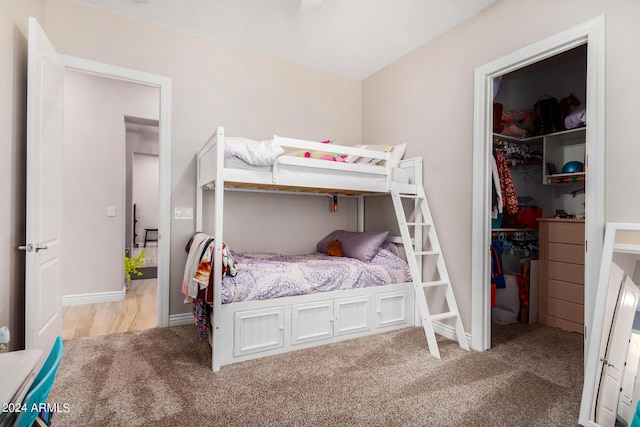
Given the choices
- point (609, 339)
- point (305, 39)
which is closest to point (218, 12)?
point (305, 39)

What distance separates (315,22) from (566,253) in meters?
3.08

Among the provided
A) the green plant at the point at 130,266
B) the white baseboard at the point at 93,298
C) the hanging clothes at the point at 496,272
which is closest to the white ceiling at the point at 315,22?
the hanging clothes at the point at 496,272

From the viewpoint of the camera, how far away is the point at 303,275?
2570 mm

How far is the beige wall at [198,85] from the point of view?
2.71 m

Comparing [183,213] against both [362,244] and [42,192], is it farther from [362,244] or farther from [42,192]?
[362,244]

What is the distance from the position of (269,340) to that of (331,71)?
114 inches

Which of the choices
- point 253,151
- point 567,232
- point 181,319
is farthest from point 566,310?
point 181,319

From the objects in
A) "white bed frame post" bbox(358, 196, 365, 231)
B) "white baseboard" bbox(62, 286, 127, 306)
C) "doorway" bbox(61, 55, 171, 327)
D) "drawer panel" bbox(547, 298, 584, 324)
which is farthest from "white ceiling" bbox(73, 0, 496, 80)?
"white baseboard" bbox(62, 286, 127, 306)

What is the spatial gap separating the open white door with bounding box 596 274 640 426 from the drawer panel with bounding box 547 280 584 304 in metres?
1.56

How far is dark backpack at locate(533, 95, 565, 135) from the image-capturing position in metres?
3.29

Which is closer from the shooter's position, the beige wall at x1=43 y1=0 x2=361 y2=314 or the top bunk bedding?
the top bunk bedding

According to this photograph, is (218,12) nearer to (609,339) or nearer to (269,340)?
(269,340)

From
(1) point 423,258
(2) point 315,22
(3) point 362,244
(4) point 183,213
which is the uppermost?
(2) point 315,22

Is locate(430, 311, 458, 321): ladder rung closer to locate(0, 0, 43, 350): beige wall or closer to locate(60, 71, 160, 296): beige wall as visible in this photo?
locate(0, 0, 43, 350): beige wall
